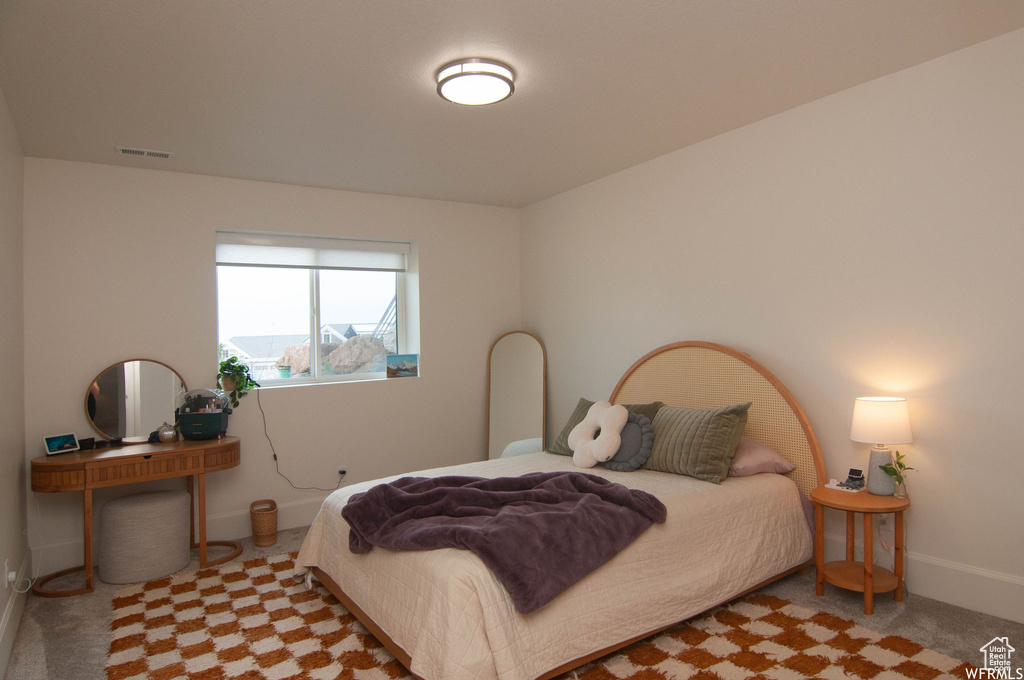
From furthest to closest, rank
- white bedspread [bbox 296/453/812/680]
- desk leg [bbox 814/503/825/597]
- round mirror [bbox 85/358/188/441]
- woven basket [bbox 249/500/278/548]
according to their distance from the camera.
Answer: woven basket [bbox 249/500/278/548] < round mirror [bbox 85/358/188/441] < desk leg [bbox 814/503/825/597] < white bedspread [bbox 296/453/812/680]

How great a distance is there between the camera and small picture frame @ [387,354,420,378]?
4.97m

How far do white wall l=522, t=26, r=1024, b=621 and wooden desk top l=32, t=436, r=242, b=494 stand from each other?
2803mm

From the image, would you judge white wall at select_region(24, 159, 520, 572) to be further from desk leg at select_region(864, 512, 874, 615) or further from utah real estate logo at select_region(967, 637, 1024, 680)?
utah real estate logo at select_region(967, 637, 1024, 680)

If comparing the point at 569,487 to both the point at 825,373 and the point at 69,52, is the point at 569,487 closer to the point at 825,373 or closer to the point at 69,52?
the point at 825,373

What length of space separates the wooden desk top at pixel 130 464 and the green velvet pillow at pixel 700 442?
2.49 m

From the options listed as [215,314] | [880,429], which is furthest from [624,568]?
[215,314]

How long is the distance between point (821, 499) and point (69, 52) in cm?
360

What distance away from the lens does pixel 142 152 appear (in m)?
3.65

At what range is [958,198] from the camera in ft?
8.96

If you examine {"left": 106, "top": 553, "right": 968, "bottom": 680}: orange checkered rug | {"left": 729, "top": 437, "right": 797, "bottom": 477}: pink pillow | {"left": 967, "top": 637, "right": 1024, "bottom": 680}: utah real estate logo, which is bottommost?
{"left": 106, "top": 553, "right": 968, "bottom": 680}: orange checkered rug

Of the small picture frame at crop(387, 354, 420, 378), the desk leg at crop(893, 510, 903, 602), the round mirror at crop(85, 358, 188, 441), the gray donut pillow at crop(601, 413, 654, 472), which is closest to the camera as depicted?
the desk leg at crop(893, 510, 903, 602)

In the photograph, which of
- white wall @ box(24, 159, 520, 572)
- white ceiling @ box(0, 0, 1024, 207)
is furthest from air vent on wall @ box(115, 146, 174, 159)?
white wall @ box(24, 159, 520, 572)

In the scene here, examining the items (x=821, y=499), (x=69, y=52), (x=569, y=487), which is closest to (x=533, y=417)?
(x=569, y=487)

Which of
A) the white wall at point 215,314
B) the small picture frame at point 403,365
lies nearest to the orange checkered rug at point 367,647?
the white wall at point 215,314
